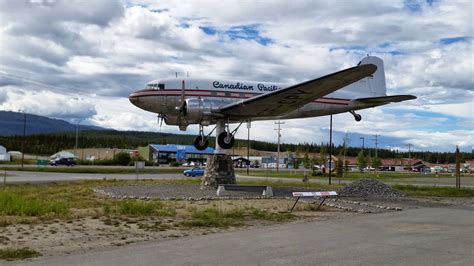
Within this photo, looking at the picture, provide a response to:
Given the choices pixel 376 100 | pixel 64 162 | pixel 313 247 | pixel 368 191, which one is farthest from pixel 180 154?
pixel 313 247

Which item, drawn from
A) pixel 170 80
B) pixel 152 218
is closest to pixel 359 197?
pixel 170 80

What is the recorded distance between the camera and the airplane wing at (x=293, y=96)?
66.0 ft

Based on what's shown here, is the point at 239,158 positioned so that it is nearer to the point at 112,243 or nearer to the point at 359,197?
the point at 359,197

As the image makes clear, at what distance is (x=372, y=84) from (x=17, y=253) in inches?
891

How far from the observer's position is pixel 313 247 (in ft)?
35.9

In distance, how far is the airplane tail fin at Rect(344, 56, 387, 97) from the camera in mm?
27953

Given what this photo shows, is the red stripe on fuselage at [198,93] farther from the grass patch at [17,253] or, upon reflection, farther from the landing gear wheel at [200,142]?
the grass patch at [17,253]

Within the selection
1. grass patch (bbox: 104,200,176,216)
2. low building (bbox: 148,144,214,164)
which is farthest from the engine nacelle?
low building (bbox: 148,144,214,164)

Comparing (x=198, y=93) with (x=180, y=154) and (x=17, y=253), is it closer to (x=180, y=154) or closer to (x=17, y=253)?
(x=17, y=253)

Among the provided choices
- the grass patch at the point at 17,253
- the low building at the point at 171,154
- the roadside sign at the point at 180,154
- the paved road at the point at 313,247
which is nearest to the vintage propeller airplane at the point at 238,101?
the paved road at the point at 313,247

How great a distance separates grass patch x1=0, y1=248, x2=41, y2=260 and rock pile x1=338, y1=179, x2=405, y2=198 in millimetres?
20471

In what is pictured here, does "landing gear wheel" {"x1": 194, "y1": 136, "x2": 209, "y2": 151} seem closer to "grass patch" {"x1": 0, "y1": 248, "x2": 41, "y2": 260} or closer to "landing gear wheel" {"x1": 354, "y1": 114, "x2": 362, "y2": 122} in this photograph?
"landing gear wheel" {"x1": 354, "y1": 114, "x2": 362, "y2": 122}

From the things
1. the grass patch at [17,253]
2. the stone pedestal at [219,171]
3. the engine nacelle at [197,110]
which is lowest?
the grass patch at [17,253]

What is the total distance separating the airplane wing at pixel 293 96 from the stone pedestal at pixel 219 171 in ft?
9.33
